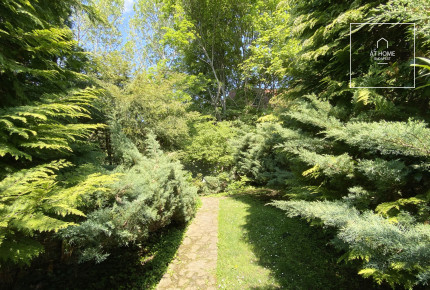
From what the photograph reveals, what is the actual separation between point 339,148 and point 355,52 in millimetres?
1670

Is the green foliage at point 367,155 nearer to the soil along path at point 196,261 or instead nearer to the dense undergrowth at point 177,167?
the dense undergrowth at point 177,167

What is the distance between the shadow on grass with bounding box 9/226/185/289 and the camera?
8.62 feet

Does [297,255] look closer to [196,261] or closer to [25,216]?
[196,261]

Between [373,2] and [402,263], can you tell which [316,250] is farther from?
[373,2]

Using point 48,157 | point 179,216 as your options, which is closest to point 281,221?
point 179,216

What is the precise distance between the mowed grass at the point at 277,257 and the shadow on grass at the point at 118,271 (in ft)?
4.35

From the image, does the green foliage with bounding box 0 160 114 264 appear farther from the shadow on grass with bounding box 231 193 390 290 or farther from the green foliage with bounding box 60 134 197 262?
the shadow on grass with bounding box 231 193 390 290

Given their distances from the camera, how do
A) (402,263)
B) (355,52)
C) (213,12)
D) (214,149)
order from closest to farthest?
(402,263)
(355,52)
(214,149)
(213,12)

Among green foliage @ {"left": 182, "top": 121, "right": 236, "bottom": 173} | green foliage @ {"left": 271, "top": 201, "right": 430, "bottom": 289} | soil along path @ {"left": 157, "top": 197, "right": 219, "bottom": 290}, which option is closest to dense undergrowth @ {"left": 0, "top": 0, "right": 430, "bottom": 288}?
green foliage @ {"left": 271, "top": 201, "right": 430, "bottom": 289}

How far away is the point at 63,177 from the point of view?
2.60 metres

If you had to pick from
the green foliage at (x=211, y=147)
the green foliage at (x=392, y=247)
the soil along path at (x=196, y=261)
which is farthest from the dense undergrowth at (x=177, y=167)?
the green foliage at (x=211, y=147)

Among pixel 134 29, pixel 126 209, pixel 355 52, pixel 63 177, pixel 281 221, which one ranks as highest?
pixel 134 29

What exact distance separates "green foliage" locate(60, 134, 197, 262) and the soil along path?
753mm

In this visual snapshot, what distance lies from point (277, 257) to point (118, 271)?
3.17 metres
